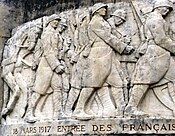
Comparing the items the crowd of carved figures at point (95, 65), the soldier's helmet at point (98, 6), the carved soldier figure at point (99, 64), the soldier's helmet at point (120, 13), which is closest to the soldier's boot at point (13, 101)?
the crowd of carved figures at point (95, 65)

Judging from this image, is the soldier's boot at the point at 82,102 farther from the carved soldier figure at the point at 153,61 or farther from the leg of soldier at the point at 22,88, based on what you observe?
the leg of soldier at the point at 22,88

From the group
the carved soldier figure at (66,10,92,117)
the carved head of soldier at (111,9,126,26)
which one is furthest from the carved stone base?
the carved head of soldier at (111,9,126,26)

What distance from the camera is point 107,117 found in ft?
25.3

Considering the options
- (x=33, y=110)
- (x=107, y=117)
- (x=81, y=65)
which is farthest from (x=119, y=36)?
Answer: (x=33, y=110)

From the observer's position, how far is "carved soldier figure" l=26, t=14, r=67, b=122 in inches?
326

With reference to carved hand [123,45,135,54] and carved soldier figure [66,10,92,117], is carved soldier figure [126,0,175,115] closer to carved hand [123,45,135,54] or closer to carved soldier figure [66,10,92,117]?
carved hand [123,45,135,54]

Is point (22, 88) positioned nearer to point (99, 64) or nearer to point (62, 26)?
point (62, 26)

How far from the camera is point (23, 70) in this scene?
8859 millimetres

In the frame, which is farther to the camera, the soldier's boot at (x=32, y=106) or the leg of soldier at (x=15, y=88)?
the leg of soldier at (x=15, y=88)

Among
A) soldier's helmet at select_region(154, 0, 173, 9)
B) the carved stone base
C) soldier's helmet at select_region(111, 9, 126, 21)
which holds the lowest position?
the carved stone base

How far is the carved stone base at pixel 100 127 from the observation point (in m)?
7.37

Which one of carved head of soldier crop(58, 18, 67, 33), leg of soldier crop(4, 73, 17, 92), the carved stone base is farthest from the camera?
leg of soldier crop(4, 73, 17, 92)

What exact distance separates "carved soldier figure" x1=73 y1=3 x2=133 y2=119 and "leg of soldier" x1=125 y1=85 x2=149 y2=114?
1.09 ft

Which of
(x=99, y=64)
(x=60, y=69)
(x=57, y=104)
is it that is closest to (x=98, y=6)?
(x=99, y=64)
